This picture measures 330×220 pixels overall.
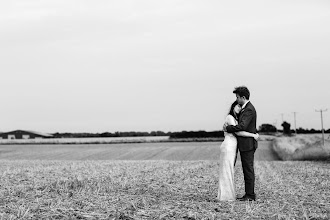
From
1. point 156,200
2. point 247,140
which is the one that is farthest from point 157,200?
point 247,140

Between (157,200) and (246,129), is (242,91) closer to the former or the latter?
(246,129)

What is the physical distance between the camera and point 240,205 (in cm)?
1090

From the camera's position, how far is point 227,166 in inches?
460

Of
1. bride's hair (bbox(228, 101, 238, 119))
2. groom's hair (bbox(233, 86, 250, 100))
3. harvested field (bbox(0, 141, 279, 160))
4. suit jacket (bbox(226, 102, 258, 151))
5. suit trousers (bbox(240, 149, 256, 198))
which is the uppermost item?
groom's hair (bbox(233, 86, 250, 100))

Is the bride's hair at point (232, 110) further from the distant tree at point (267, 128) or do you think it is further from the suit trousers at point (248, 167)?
the distant tree at point (267, 128)

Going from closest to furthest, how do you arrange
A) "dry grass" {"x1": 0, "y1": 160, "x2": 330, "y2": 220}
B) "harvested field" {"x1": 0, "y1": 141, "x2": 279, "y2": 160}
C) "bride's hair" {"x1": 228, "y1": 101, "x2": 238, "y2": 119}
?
"dry grass" {"x1": 0, "y1": 160, "x2": 330, "y2": 220} → "bride's hair" {"x1": 228, "y1": 101, "x2": 238, "y2": 119} → "harvested field" {"x1": 0, "y1": 141, "x2": 279, "y2": 160}

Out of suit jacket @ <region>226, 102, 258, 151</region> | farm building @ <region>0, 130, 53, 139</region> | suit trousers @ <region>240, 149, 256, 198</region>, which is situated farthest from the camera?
farm building @ <region>0, 130, 53, 139</region>

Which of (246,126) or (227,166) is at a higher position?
(246,126)

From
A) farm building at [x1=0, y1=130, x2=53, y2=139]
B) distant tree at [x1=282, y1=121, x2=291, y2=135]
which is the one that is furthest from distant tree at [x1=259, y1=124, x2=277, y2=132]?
farm building at [x1=0, y1=130, x2=53, y2=139]

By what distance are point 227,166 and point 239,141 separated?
0.62 m

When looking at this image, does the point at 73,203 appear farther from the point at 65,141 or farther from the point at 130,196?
the point at 65,141

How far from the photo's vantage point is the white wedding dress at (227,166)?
1162 centimetres

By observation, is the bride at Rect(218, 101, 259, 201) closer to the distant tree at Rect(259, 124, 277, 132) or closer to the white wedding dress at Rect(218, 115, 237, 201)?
the white wedding dress at Rect(218, 115, 237, 201)

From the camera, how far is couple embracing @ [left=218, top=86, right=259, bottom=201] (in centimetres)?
1141
